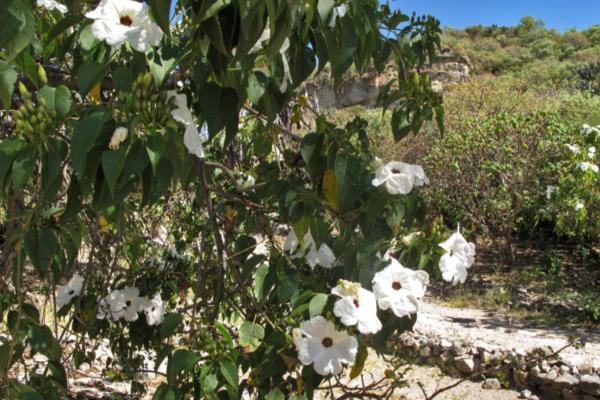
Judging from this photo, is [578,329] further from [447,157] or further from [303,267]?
[303,267]

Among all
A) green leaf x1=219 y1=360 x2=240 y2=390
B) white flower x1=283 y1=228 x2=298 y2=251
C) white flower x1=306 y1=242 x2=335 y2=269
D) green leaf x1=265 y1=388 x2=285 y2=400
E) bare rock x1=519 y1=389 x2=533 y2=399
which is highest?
white flower x1=283 y1=228 x2=298 y2=251

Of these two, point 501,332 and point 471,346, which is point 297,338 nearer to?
point 471,346

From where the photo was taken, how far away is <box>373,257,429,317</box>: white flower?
1092 mm

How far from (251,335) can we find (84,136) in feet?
2.18

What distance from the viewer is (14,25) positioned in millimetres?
555

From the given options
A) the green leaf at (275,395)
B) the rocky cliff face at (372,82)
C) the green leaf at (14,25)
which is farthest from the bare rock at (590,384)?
the rocky cliff face at (372,82)

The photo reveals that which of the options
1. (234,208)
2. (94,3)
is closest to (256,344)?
(234,208)

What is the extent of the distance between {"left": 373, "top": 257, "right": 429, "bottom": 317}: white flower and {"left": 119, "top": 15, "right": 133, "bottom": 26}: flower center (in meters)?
0.60

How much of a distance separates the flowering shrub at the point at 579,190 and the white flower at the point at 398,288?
4.26 m

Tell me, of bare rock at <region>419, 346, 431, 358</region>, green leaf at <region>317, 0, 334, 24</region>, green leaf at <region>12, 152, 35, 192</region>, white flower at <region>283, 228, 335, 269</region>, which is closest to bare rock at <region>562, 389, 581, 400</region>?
bare rock at <region>419, 346, 431, 358</region>

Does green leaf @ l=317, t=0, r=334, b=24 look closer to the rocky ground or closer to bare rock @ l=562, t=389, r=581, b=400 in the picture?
the rocky ground

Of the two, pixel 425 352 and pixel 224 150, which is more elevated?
pixel 224 150

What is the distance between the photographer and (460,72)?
2022cm

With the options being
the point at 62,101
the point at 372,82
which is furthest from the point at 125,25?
the point at 372,82
